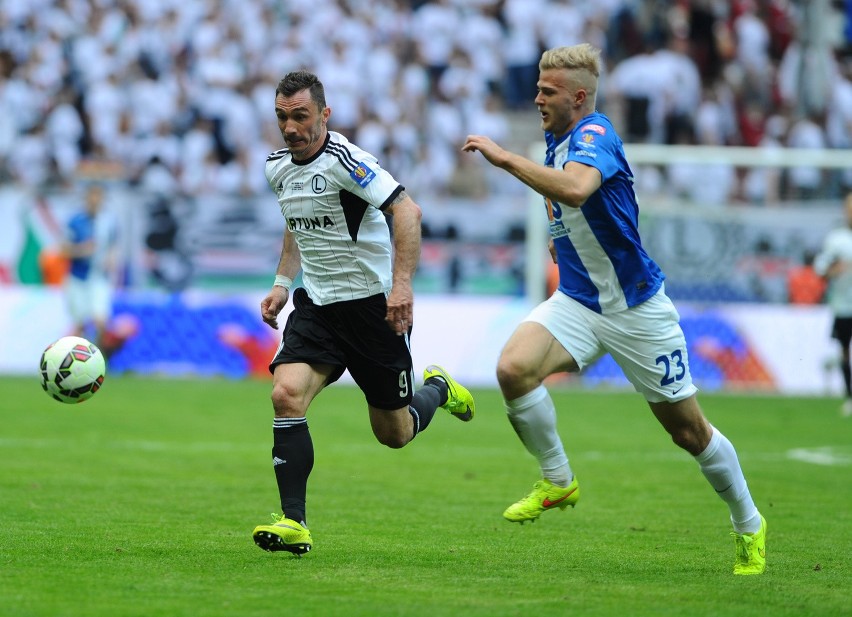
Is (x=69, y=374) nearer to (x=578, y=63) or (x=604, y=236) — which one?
(x=604, y=236)

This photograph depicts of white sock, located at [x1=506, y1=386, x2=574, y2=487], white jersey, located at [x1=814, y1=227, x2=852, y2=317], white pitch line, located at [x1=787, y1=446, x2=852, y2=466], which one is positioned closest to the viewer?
white sock, located at [x1=506, y1=386, x2=574, y2=487]

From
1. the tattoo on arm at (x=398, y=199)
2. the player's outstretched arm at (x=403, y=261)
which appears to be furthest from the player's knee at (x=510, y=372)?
the tattoo on arm at (x=398, y=199)

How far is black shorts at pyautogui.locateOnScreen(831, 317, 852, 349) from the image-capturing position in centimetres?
1706

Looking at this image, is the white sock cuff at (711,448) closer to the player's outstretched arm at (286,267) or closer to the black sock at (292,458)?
the black sock at (292,458)

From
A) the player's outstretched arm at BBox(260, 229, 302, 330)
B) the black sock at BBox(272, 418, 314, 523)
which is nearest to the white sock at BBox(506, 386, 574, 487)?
the black sock at BBox(272, 418, 314, 523)

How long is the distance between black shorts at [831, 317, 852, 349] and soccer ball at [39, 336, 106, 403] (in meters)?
11.4

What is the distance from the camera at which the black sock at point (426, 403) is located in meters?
7.96

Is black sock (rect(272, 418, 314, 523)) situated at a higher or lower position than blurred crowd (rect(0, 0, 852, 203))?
lower

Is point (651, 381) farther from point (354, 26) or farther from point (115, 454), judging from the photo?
point (354, 26)

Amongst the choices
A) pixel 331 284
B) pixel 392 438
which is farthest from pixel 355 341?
pixel 392 438

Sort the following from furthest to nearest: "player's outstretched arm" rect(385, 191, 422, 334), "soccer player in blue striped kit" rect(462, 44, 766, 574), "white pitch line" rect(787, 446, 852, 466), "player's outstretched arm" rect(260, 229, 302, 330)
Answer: "white pitch line" rect(787, 446, 852, 466)
"player's outstretched arm" rect(260, 229, 302, 330)
"soccer player in blue striped kit" rect(462, 44, 766, 574)
"player's outstretched arm" rect(385, 191, 422, 334)

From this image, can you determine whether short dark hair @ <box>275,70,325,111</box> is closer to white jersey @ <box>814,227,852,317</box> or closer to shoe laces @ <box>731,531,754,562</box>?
shoe laces @ <box>731,531,754,562</box>

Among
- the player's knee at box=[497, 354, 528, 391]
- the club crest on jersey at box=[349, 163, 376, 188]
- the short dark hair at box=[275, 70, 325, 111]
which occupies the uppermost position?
the short dark hair at box=[275, 70, 325, 111]

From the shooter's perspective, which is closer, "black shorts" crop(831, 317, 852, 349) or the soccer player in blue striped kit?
the soccer player in blue striped kit
